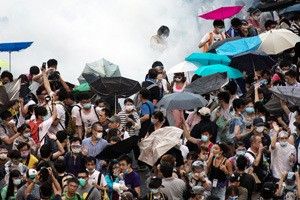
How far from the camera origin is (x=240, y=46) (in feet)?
130

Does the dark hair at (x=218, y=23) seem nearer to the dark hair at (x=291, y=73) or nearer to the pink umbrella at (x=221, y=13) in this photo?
the pink umbrella at (x=221, y=13)

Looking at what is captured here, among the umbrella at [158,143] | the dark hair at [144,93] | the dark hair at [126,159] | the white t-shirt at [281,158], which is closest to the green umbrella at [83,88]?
the dark hair at [144,93]

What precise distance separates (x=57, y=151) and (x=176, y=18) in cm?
1461

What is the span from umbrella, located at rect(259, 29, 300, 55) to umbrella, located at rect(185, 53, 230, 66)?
68 cm

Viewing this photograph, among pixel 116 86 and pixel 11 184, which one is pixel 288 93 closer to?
pixel 116 86

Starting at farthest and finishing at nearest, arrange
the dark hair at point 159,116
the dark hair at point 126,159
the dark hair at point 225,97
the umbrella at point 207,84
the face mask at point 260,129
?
the umbrella at point 207,84, the dark hair at point 225,97, the dark hair at point 159,116, the face mask at point 260,129, the dark hair at point 126,159

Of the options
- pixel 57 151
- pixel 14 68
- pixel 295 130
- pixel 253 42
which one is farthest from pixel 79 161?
pixel 14 68

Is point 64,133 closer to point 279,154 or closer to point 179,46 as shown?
point 279,154

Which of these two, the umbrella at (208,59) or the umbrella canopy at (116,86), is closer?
the umbrella canopy at (116,86)

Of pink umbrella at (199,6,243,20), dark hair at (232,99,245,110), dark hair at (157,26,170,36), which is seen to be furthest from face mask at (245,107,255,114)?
dark hair at (157,26,170,36)

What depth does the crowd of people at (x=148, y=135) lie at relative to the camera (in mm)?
33594

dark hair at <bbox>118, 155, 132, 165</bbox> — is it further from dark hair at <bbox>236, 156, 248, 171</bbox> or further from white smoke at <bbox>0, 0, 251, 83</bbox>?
white smoke at <bbox>0, 0, 251, 83</bbox>

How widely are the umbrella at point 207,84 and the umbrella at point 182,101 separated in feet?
3.25

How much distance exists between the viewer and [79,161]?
3438 cm
